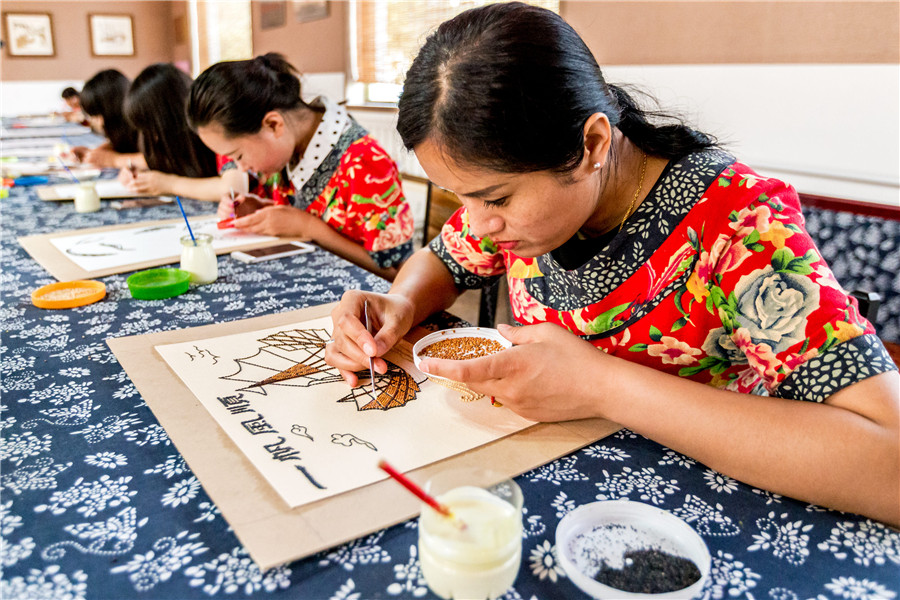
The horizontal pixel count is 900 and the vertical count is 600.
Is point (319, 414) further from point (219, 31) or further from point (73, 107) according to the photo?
point (219, 31)

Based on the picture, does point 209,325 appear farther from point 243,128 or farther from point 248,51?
point 248,51

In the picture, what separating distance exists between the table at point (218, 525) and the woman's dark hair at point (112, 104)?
2690 millimetres

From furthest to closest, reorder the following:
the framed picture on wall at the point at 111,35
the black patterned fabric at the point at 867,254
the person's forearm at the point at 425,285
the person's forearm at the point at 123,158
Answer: the framed picture on wall at the point at 111,35, the person's forearm at the point at 123,158, the black patterned fabric at the point at 867,254, the person's forearm at the point at 425,285

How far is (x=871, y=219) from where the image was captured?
136 cm

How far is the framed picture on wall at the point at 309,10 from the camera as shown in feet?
14.5

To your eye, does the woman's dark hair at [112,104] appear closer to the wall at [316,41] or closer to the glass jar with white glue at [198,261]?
the wall at [316,41]

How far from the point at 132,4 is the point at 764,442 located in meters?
9.12

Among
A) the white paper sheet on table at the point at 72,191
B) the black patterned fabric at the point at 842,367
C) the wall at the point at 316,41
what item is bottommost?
the white paper sheet on table at the point at 72,191

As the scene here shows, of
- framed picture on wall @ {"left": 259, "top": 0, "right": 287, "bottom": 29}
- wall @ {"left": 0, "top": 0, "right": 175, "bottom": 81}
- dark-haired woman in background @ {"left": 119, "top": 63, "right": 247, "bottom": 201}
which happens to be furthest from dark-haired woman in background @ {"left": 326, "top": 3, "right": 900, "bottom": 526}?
wall @ {"left": 0, "top": 0, "right": 175, "bottom": 81}

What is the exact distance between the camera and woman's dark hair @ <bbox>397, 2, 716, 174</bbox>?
0.71 metres

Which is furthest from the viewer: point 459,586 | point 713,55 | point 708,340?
point 713,55

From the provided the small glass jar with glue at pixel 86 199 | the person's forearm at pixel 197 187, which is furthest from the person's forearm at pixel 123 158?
the small glass jar with glue at pixel 86 199

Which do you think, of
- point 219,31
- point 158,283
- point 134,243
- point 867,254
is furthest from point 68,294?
point 219,31

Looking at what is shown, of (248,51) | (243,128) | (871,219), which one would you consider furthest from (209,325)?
(248,51)
